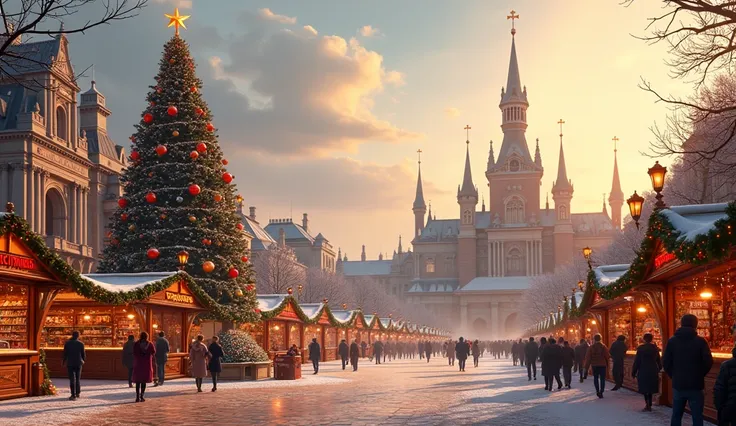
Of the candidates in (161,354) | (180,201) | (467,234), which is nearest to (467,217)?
(467,234)

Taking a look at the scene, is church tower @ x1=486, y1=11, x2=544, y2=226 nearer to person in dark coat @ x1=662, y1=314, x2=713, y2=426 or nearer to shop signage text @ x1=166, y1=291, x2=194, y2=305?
shop signage text @ x1=166, y1=291, x2=194, y2=305

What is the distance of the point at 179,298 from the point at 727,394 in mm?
19660

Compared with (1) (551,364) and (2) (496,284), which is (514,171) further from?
(1) (551,364)

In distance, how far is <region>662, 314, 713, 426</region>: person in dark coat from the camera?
11039 mm

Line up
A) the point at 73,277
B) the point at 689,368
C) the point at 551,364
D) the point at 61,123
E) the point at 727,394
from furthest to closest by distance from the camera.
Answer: the point at 61,123, the point at 551,364, the point at 73,277, the point at 689,368, the point at 727,394

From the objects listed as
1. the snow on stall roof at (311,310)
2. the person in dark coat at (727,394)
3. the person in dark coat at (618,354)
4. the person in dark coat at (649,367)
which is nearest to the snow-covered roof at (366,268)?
the snow on stall roof at (311,310)

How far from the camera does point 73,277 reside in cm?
1948

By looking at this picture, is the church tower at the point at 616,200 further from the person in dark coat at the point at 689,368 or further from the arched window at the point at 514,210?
the person in dark coat at the point at 689,368

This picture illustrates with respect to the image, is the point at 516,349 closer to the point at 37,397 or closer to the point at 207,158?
the point at 207,158

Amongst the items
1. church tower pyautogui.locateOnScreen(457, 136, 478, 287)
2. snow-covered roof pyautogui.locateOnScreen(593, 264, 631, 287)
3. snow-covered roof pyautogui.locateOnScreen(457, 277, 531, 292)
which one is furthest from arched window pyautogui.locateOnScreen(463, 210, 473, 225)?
snow-covered roof pyautogui.locateOnScreen(593, 264, 631, 287)

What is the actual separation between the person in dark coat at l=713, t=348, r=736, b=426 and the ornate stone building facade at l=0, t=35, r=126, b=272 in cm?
4593

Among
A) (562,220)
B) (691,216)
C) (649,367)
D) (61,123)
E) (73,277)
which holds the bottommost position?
(649,367)

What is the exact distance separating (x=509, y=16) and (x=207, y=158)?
117771 millimetres

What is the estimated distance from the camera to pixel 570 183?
445 feet
